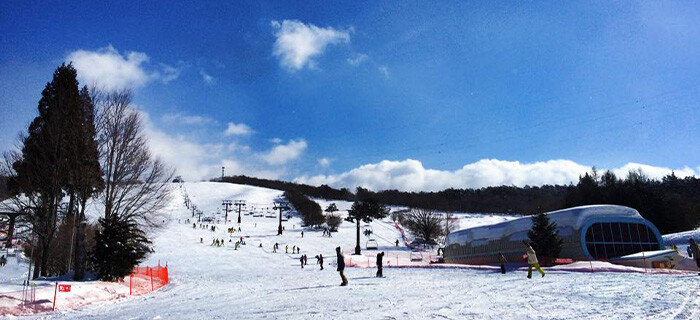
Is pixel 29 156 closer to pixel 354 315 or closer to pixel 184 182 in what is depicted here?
pixel 354 315

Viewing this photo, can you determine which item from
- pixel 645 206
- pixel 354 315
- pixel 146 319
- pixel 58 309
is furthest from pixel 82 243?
pixel 645 206

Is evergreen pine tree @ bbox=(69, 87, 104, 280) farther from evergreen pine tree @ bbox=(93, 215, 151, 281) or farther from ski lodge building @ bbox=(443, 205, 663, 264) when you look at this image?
ski lodge building @ bbox=(443, 205, 663, 264)

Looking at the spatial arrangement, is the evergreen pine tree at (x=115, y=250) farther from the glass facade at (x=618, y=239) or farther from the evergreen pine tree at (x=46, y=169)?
the glass facade at (x=618, y=239)

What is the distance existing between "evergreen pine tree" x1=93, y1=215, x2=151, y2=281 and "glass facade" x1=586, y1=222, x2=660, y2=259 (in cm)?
3433

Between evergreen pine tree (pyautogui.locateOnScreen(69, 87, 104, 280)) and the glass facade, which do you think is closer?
evergreen pine tree (pyautogui.locateOnScreen(69, 87, 104, 280))

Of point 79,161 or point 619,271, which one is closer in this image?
point 79,161

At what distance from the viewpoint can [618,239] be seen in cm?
3694

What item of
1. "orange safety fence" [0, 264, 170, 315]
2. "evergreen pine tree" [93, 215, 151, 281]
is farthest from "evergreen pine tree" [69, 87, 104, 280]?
"orange safety fence" [0, 264, 170, 315]

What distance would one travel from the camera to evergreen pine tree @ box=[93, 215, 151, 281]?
54.1 ft

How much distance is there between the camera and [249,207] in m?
133

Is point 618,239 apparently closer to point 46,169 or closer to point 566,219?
point 566,219

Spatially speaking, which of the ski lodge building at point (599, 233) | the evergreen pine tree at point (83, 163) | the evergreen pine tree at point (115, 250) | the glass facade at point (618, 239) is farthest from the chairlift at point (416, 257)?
the evergreen pine tree at point (83, 163)

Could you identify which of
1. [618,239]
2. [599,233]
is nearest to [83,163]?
[599,233]

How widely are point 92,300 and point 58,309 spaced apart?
1.58 meters
